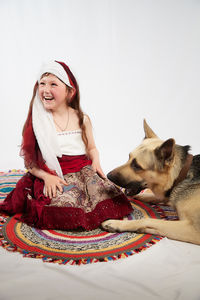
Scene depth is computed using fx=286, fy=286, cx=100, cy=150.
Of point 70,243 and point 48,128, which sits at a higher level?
point 48,128

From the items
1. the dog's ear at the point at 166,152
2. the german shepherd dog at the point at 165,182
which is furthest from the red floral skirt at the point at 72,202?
the dog's ear at the point at 166,152

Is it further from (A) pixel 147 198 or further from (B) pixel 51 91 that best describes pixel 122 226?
(B) pixel 51 91

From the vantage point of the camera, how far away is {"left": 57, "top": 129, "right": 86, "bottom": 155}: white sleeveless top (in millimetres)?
2569

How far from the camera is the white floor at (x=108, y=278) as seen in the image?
4.89ft

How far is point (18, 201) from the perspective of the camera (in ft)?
7.84

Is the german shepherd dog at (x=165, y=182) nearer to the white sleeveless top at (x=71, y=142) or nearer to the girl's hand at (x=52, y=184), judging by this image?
the girl's hand at (x=52, y=184)

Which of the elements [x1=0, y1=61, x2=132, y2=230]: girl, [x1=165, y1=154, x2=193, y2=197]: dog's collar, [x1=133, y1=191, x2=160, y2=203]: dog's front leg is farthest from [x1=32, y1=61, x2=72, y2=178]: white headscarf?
[x1=165, y1=154, x2=193, y2=197]: dog's collar

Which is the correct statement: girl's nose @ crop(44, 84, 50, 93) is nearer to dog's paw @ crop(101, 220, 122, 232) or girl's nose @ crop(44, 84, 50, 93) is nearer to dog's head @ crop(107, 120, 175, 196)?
dog's head @ crop(107, 120, 175, 196)

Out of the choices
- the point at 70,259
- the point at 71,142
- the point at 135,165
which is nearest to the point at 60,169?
the point at 71,142

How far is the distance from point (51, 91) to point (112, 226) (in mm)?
1228

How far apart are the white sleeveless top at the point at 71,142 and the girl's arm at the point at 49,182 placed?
0.90 feet

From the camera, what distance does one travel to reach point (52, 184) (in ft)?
7.73

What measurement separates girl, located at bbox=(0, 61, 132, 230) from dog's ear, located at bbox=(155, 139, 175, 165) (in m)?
0.52

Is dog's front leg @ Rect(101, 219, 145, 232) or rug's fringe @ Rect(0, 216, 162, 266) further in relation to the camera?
dog's front leg @ Rect(101, 219, 145, 232)
